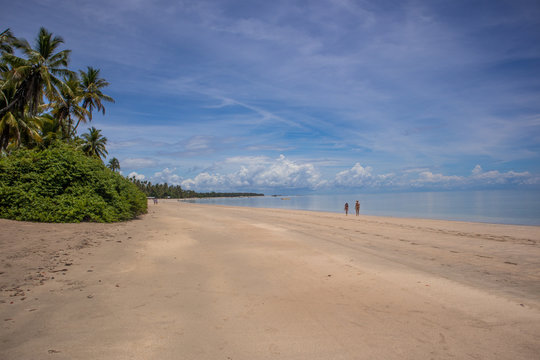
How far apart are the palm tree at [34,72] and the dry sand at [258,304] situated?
16.5 m

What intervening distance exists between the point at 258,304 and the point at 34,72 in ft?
79.4

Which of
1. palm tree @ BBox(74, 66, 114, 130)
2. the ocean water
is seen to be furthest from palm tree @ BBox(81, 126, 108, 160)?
the ocean water

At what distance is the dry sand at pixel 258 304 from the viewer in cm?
321

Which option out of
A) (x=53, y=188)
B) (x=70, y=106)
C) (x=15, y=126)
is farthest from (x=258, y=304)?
(x=70, y=106)

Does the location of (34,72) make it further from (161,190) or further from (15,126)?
(161,190)

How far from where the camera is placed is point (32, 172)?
39.8ft

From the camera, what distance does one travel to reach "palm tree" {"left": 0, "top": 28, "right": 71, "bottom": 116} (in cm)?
1969

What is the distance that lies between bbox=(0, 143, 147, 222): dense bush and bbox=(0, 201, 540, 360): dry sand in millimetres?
3453

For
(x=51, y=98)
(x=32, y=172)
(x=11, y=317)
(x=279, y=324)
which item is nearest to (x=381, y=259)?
(x=279, y=324)

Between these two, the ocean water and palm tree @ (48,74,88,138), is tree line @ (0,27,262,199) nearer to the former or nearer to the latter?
palm tree @ (48,74,88,138)

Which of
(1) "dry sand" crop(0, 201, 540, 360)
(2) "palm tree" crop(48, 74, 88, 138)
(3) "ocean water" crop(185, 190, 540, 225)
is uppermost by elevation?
(2) "palm tree" crop(48, 74, 88, 138)

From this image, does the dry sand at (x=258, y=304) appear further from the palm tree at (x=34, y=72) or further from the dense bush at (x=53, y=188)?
the palm tree at (x=34, y=72)

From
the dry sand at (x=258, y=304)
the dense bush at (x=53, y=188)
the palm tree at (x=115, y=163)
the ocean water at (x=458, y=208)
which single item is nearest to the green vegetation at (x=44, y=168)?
the dense bush at (x=53, y=188)

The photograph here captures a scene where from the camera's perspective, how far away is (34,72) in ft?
→ 66.4
